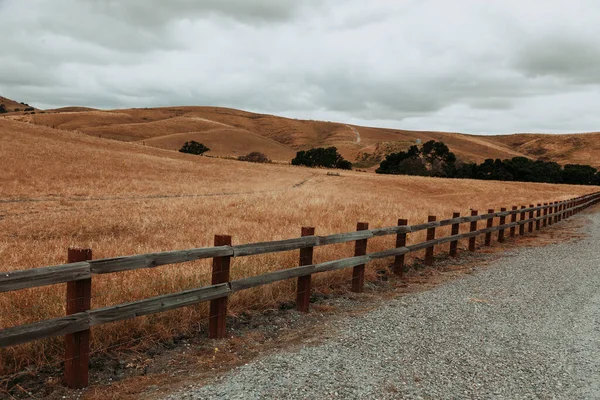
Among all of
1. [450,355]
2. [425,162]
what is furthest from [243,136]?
[450,355]

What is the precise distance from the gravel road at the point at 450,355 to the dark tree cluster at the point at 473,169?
8099cm

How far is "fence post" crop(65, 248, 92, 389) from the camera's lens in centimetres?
456

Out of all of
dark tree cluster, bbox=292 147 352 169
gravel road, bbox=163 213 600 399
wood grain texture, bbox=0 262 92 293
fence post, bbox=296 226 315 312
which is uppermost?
dark tree cluster, bbox=292 147 352 169

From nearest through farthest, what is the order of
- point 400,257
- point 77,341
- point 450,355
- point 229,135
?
1. point 77,341
2. point 450,355
3. point 400,257
4. point 229,135

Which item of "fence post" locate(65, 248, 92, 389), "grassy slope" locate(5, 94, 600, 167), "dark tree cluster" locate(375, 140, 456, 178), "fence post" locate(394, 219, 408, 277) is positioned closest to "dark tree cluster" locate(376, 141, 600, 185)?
"dark tree cluster" locate(375, 140, 456, 178)

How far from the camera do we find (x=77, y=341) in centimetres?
461

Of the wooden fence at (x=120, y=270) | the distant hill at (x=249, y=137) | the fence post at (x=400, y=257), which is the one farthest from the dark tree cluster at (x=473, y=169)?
the wooden fence at (x=120, y=270)

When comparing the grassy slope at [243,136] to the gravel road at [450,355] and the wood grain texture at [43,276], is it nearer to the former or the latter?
the gravel road at [450,355]

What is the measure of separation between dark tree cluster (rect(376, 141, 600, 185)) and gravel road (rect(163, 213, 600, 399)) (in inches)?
3189

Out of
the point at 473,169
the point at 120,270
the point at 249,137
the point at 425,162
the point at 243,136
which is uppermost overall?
the point at 243,136

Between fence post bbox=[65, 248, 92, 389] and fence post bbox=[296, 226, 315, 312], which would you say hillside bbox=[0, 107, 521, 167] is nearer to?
fence post bbox=[296, 226, 315, 312]

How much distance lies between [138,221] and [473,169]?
272 feet

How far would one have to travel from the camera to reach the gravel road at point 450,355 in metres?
4.80

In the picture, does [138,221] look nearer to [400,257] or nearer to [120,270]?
[400,257]
